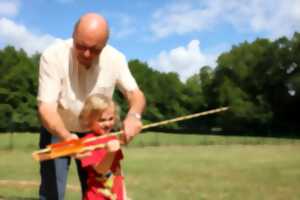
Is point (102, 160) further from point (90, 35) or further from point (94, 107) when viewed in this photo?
point (90, 35)

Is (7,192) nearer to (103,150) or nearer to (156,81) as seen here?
(103,150)

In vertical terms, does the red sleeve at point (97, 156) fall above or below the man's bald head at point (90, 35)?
below

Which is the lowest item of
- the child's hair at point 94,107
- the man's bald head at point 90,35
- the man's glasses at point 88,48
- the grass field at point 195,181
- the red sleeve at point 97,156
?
the grass field at point 195,181

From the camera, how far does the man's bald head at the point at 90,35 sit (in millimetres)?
3461

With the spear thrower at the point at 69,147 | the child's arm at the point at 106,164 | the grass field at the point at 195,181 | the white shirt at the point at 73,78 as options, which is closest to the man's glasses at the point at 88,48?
the white shirt at the point at 73,78

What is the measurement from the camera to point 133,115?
12.5ft

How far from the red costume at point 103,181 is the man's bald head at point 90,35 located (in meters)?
0.58

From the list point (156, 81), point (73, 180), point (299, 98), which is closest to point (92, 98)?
point (73, 180)

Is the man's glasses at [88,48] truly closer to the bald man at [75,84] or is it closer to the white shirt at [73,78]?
the bald man at [75,84]

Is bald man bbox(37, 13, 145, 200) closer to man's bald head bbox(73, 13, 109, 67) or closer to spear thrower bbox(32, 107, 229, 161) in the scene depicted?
man's bald head bbox(73, 13, 109, 67)

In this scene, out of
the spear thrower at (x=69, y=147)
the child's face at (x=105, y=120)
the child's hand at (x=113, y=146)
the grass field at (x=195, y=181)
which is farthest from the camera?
the grass field at (x=195, y=181)

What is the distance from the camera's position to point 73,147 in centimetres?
328

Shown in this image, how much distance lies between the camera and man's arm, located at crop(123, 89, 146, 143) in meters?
3.58

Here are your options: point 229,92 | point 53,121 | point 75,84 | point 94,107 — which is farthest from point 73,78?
point 229,92
